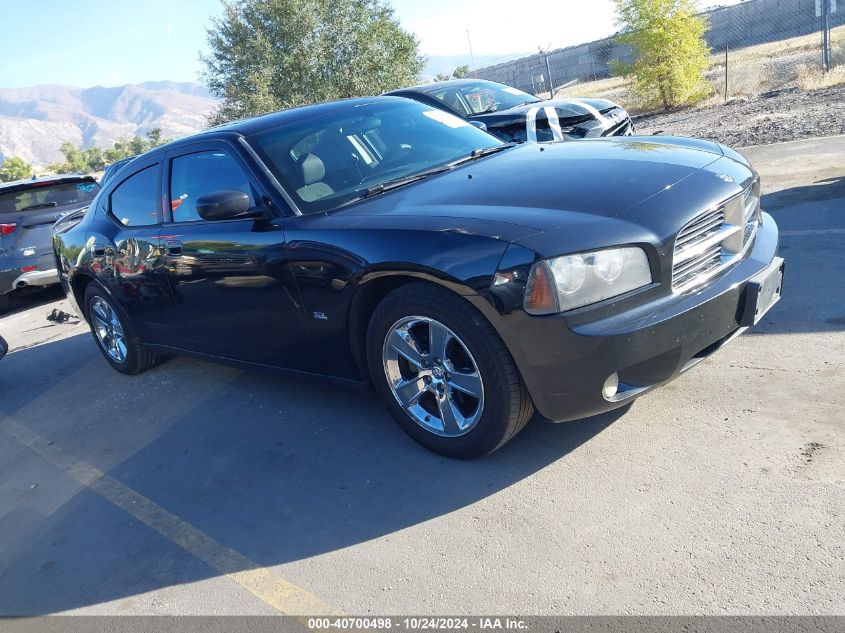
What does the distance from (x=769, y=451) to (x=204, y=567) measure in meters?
2.41

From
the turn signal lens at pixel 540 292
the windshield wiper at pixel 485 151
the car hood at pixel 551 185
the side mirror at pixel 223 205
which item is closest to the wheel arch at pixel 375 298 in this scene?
the turn signal lens at pixel 540 292

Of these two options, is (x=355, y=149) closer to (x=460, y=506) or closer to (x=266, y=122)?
(x=266, y=122)

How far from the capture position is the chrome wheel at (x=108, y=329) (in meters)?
5.69

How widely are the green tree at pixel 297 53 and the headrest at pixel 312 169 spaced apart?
2110cm

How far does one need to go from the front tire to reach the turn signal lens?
237 millimetres

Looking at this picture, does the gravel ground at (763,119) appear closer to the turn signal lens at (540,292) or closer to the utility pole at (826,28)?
the utility pole at (826,28)

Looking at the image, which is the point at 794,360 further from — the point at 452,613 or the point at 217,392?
the point at 217,392

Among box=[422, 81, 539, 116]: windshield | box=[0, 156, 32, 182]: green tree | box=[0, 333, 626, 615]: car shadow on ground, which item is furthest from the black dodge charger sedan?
box=[0, 156, 32, 182]: green tree

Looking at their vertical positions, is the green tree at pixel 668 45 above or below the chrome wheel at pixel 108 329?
above

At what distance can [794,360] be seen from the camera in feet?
12.4

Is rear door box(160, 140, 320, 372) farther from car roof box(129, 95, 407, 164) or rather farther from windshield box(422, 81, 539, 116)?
windshield box(422, 81, 539, 116)

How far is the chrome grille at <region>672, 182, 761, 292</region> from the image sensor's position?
3039 millimetres

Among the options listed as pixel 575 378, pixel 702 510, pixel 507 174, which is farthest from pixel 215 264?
pixel 702 510

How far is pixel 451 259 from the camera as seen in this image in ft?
9.80
